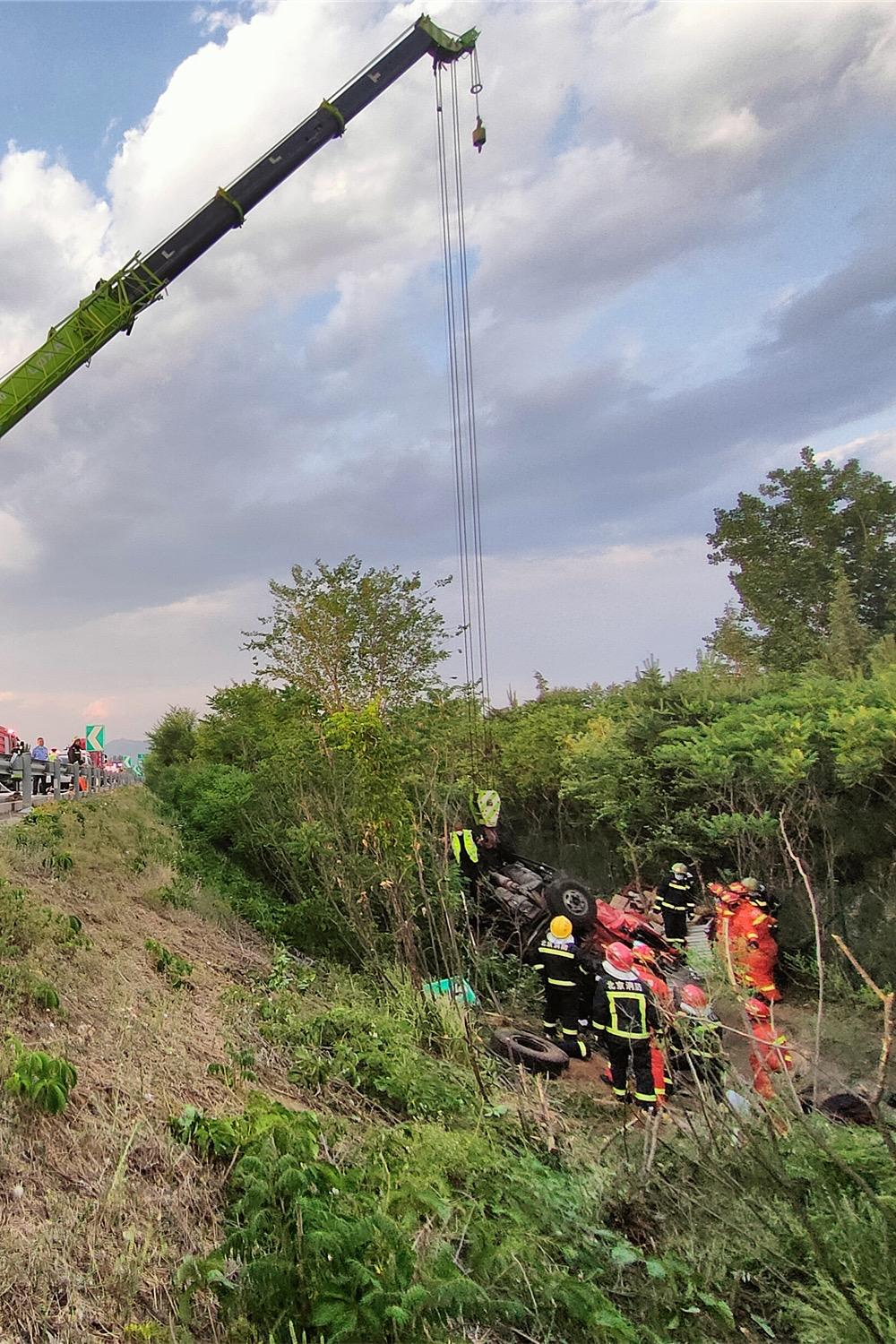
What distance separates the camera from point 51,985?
4.82 meters

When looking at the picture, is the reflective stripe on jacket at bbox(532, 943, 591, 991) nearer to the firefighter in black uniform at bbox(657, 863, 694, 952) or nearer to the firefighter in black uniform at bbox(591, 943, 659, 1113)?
the firefighter in black uniform at bbox(591, 943, 659, 1113)

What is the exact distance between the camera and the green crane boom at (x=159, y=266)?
12.2 meters

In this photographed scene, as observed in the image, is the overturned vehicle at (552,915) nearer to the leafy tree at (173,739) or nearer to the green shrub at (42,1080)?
the green shrub at (42,1080)

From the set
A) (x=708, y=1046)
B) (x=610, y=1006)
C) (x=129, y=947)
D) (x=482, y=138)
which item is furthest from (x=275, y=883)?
(x=482, y=138)

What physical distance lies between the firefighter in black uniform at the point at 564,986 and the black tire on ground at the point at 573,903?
1262 mm

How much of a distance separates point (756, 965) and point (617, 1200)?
482 centimetres

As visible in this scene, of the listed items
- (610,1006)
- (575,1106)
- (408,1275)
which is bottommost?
(575,1106)

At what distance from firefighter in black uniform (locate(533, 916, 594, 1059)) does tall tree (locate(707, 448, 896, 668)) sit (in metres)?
20.3

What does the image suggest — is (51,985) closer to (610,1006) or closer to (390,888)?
(390,888)

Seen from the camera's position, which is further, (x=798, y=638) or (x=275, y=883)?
(x=798, y=638)

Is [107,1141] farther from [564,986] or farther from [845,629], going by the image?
[845,629]

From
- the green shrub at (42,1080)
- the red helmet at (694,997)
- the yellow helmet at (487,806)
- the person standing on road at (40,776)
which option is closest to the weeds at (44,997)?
the green shrub at (42,1080)

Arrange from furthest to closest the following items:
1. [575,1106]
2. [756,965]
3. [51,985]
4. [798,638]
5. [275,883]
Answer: [798,638]
[275,883]
[756,965]
[575,1106]
[51,985]

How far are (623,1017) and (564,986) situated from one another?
1850mm
